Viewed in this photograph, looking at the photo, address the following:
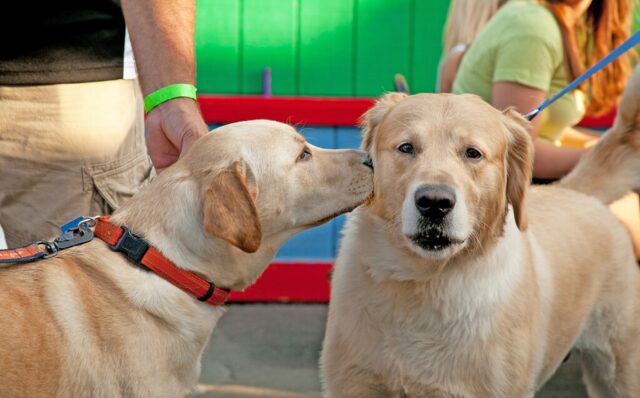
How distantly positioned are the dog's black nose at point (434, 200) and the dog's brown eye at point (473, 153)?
0.22 m

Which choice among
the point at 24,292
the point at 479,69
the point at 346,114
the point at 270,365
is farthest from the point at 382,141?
the point at 346,114

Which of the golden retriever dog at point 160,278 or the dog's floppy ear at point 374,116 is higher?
the dog's floppy ear at point 374,116

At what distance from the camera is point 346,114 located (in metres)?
6.29

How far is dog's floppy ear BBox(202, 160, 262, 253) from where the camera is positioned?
242 cm

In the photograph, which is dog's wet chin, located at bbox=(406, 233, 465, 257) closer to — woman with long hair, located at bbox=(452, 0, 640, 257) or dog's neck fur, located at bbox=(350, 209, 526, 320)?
dog's neck fur, located at bbox=(350, 209, 526, 320)

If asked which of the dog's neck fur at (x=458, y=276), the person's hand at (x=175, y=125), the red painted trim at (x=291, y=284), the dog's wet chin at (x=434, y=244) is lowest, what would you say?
the red painted trim at (x=291, y=284)

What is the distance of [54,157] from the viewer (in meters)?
2.98

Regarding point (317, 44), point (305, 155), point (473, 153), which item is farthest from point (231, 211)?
point (317, 44)

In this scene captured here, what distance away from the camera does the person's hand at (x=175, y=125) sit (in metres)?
2.81

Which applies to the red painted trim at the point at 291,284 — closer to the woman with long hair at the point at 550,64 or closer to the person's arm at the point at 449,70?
the person's arm at the point at 449,70

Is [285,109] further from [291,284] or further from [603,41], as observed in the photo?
[603,41]

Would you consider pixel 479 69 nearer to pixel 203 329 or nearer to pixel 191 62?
pixel 191 62

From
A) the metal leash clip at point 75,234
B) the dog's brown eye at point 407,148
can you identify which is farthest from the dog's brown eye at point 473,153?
the metal leash clip at point 75,234

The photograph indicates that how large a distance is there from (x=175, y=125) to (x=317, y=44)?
4144 mm
